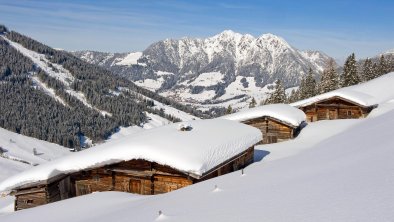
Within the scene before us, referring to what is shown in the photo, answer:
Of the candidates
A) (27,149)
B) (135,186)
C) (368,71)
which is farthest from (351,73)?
(27,149)

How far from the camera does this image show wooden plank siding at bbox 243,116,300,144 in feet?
109

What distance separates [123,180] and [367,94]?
104ft

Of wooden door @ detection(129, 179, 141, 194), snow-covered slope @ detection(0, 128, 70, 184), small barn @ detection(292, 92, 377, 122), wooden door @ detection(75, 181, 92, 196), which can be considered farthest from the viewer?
snow-covered slope @ detection(0, 128, 70, 184)

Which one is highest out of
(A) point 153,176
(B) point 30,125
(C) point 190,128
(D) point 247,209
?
(B) point 30,125

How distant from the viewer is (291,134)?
108 feet

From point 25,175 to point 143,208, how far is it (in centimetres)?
1352

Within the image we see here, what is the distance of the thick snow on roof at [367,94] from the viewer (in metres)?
38.8

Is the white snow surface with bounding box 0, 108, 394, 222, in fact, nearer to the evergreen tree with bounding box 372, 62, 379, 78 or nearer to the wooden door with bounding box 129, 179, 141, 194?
the wooden door with bounding box 129, 179, 141, 194

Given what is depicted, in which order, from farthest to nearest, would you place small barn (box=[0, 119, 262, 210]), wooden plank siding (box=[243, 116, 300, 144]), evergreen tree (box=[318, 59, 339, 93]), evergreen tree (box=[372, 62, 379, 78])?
evergreen tree (box=[372, 62, 379, 78]) → evergreen tree (box=[318, 59, 339, 93]) → wooden plank siding (box=[243, 116, 300, 144]) → small barn (box=[0, 119, 262, 210])

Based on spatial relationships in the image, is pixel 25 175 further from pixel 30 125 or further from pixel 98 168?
pixel 30 125

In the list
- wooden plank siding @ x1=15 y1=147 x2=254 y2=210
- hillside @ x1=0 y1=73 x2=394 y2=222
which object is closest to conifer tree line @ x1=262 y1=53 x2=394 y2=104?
wooden plank siding @ x1=15 y1=147 x2=254 y2=210

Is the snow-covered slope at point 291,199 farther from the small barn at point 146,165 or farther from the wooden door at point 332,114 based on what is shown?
the wooden door at point 332,114

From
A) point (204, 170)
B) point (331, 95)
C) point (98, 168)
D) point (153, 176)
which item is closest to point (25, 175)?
point (98, 168)

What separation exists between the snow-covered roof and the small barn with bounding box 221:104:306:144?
9.05 metres
